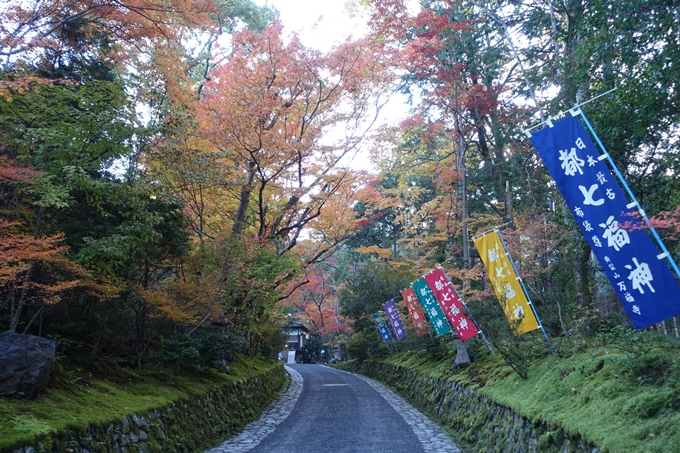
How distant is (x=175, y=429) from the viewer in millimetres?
7207

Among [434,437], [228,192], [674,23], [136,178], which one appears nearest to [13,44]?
[136,178]

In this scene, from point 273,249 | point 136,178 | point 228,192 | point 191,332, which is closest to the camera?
point 136,178

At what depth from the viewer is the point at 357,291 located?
22672 mm

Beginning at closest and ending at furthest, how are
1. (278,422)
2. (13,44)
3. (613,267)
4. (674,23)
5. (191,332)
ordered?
(613,267) → (674,23) → (13,44) → (191,332) → (278,422)

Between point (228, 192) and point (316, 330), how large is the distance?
27574mm

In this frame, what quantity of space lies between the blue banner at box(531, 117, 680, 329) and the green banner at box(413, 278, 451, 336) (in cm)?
770

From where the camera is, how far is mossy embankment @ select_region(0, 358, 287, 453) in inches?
181

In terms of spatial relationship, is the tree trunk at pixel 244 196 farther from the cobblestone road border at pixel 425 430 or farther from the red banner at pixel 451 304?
the cobblestone road border at pixel 425 430

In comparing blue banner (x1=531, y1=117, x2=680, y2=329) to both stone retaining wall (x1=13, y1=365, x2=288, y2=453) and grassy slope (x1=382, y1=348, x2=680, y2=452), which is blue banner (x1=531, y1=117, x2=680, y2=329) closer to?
grassy slope (x1=382, y1=348, x2=680, y2=452)

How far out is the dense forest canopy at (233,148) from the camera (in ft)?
20.8

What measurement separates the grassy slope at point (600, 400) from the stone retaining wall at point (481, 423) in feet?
0.47

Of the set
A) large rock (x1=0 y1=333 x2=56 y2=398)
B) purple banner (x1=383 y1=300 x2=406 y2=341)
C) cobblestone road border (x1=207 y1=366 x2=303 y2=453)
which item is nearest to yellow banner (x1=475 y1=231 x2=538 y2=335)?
cobblestone road border (x1=207 y1=366 x2=303 y2=453)

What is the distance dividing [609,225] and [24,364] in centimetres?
688

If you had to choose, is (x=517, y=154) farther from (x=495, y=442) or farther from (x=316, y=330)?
(x=316, y=330)
